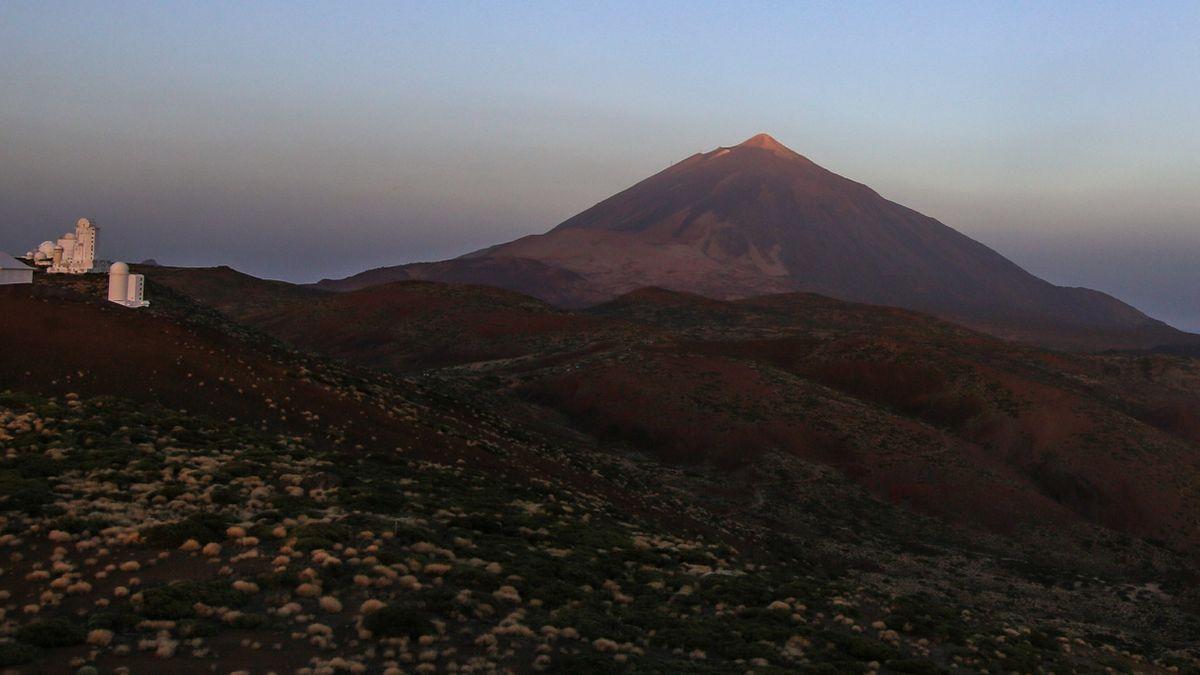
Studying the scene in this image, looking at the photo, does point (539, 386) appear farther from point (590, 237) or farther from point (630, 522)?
point (590, 237)

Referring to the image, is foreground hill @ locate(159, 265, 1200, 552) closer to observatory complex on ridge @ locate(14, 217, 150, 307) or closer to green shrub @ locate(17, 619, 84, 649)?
observatory complex on ridge @ locate(14, 217, 150, 307)

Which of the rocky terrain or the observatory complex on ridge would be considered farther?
the observatory complex on ridge

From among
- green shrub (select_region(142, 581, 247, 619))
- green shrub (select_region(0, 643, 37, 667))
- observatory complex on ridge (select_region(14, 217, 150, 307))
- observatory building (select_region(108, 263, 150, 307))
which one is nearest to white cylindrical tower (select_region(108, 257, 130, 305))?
observatory building (select_region(108, 263, 150, 307))

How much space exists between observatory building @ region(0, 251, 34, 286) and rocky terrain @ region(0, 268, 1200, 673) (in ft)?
13.7

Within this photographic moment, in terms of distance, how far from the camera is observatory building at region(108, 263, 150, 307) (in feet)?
132

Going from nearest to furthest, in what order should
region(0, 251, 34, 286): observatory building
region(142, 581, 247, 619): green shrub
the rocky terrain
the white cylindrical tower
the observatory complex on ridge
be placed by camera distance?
region(142, 581, 247, 619): green shrub → the rocky terrain → region(0, 251, 34, 286): observatory building → the white cylindrical tower → the observatory complex on ridge

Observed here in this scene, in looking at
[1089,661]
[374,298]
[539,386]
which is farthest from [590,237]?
[1089,661]

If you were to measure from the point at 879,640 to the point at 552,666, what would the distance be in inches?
299

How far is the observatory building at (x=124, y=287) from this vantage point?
4022 centimetres

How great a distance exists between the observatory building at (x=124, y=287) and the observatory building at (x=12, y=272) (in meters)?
3.67

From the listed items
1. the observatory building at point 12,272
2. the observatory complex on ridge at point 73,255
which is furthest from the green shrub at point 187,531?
the observatory complex on ridge at point 73,255

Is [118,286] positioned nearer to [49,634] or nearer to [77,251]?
[77,251]

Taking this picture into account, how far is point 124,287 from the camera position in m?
40.5

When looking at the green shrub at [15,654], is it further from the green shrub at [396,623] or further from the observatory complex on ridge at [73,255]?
the observatory complex on ridge at [73,255]
